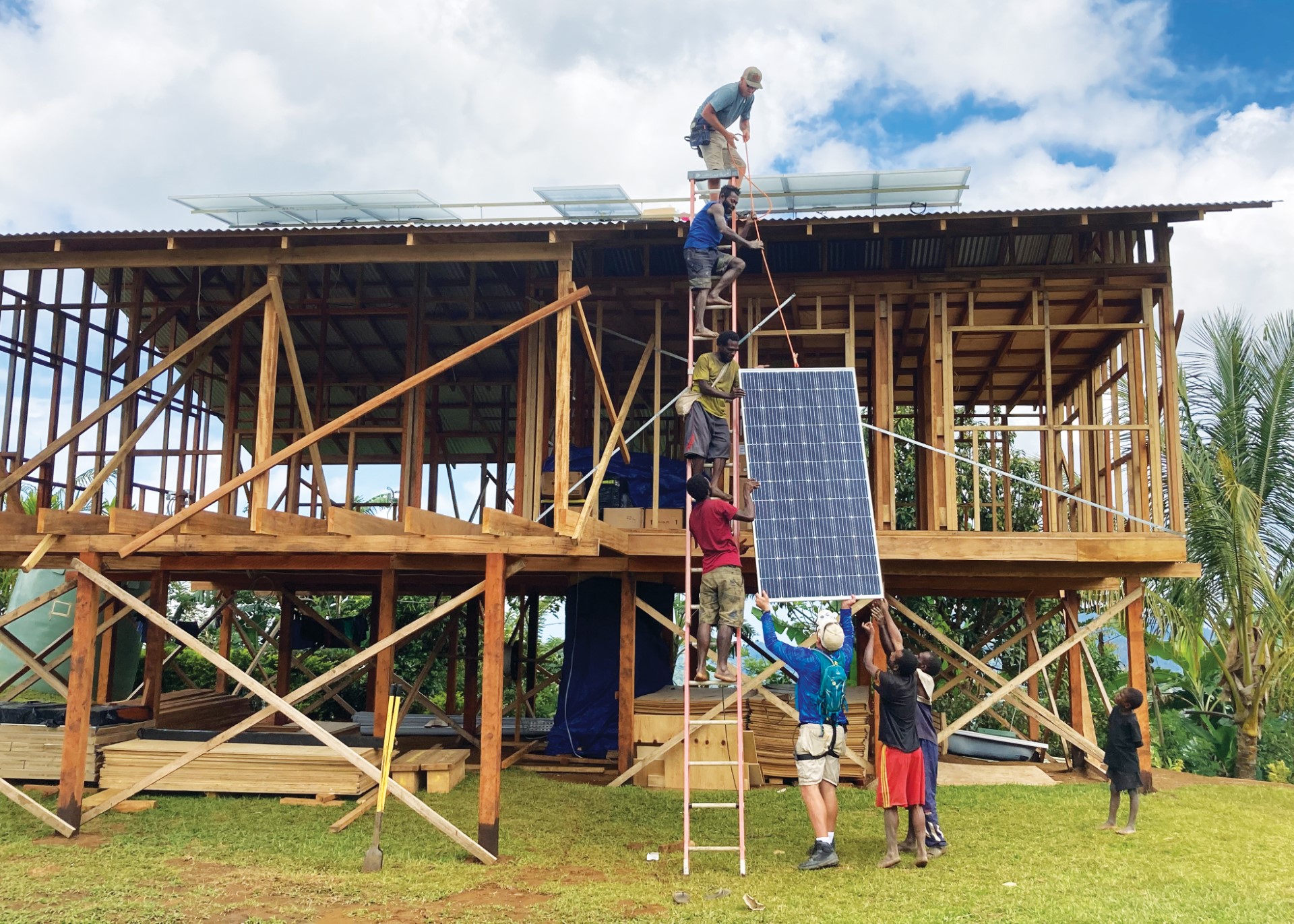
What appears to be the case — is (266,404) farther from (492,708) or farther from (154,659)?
(154,659)

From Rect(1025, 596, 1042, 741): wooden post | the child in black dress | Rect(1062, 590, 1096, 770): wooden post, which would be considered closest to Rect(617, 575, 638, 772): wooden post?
the child in black dress

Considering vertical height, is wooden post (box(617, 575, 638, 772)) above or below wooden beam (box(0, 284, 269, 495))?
below

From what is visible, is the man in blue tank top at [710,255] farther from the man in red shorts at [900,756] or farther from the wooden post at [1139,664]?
the wooden post at [1139,664]

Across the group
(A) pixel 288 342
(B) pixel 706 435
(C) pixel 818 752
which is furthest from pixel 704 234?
(C) pixel 818 752

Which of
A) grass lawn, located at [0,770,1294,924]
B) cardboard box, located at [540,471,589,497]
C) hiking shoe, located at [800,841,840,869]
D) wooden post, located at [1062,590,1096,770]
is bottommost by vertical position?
grass lawn, located at [0,770,1294,924]

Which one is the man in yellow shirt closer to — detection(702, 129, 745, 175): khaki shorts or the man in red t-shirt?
the man in red t-shirt

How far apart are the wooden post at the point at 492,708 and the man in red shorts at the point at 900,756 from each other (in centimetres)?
333

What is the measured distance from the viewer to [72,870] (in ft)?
29.7

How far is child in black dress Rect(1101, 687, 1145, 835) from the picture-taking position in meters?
10.3

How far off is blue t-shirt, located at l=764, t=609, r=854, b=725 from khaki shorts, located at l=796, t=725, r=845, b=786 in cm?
8

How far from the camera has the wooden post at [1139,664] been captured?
13062 mm

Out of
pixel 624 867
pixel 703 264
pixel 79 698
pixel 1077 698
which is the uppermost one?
pixel 703 264

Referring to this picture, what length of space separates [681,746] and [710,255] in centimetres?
629

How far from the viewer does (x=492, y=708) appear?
9.57 m
